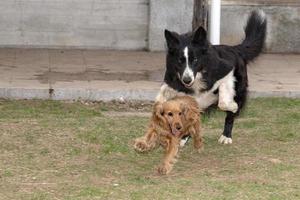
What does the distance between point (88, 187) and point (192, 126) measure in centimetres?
106

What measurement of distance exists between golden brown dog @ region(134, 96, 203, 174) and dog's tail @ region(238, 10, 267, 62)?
5.65ft

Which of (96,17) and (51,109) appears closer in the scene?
(51,109)

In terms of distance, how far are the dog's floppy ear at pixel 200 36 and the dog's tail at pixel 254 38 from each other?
44.7 inches

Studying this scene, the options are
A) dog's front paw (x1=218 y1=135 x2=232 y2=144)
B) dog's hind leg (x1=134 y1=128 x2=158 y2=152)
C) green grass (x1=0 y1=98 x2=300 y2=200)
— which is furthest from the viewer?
dog's front paw (x1=218 y1=135 x2=232 y2=144)

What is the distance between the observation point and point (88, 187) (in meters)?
5.59

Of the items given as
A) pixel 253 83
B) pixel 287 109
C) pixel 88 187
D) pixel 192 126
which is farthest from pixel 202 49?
pixel 253 83

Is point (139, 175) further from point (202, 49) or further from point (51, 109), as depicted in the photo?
point (51, 109)

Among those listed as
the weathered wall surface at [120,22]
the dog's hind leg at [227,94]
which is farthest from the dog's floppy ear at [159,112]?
the weathered wall surface at [120,22]

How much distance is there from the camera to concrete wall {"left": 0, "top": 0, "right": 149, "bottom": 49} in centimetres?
1280

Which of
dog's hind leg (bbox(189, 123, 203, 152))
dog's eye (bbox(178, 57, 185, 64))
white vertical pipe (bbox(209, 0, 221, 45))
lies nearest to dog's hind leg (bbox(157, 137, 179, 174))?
dog's hind leg (bbox(189, 123, 203, 152))

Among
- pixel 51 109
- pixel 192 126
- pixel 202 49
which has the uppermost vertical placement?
pixel 202 49

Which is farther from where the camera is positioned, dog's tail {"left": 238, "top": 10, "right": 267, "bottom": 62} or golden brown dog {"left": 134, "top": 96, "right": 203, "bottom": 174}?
dog's tail {"left": 238, "top": 10, "right": 267, "bottom": 62}

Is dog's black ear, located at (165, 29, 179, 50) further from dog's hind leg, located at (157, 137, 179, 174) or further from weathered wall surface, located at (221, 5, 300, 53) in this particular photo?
weathered wall surface, located at (221, 5, 300, 53)

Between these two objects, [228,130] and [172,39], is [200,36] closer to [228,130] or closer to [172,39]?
[172,39]
